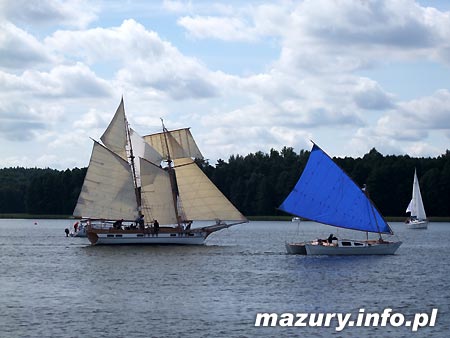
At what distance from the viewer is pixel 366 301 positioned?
55.2m

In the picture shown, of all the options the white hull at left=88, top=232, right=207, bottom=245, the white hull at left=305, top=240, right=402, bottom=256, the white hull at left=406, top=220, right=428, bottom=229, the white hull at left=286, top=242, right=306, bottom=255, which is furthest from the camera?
the white hull at left=406, top=220, right=428, bottom=229

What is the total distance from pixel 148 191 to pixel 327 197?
2478cm

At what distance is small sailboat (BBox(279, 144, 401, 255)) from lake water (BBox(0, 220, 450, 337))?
1.32 metres

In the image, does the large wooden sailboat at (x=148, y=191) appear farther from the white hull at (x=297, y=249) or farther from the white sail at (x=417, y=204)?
the white sail at (x=417, y=204)

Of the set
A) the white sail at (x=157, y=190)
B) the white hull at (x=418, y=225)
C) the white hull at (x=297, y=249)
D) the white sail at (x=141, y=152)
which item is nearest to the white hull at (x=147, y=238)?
the white sail at (x=157, y=190)

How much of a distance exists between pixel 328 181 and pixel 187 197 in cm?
2087

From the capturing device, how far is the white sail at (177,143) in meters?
102

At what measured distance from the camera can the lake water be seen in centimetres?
4550

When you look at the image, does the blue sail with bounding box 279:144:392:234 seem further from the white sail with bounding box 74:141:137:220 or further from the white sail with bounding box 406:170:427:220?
the white sail with bounding box 406:170:427:220

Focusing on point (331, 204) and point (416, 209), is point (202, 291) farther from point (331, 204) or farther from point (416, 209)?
point (416, 209)

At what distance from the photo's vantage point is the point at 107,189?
97812 millimetres

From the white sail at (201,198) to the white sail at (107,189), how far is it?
5057mm

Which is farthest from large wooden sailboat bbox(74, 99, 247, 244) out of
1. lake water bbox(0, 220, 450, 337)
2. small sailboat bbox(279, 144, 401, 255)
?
small sailboat bbox(279, 144, 401, 255)

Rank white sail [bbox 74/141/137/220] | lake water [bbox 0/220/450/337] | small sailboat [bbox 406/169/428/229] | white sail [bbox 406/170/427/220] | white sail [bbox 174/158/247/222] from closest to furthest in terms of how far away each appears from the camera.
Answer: lake water [bbox 0/220/450/337] < white sail [bbox 74/141/137/220] < white sail [bbox 174/158/247/222] < small sailboat [bbox 406/169/428/229] < white sail [bbox 406/170/427/220]
